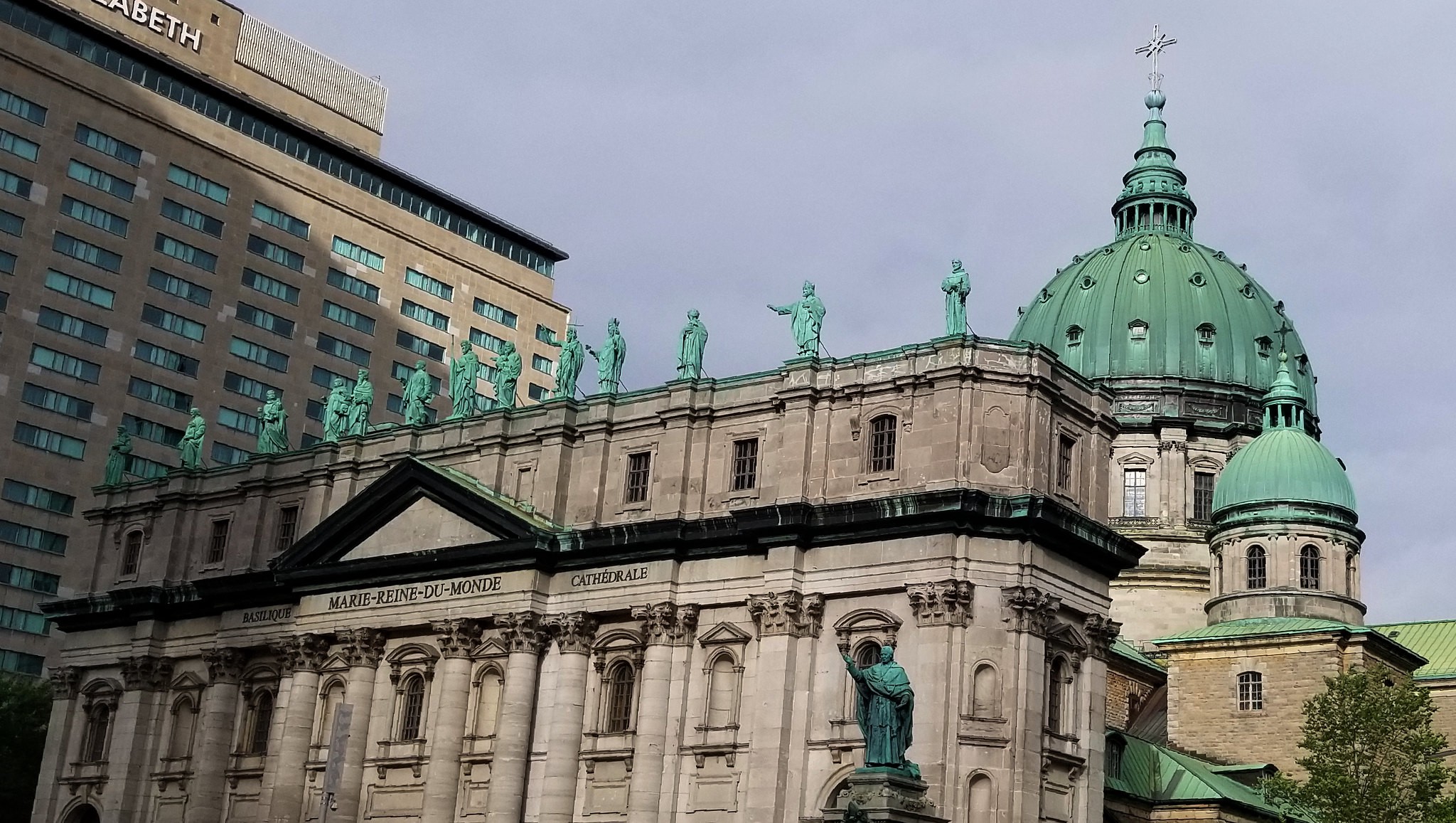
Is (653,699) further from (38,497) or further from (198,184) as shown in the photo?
(198,184)

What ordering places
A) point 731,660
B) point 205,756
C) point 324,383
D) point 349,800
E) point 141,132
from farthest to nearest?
1. point 324,383
2. point 141,132
3. point 205,756
4. point 349,800
5. point 731,660

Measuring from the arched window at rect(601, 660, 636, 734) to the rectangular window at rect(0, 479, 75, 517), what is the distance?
5685cm

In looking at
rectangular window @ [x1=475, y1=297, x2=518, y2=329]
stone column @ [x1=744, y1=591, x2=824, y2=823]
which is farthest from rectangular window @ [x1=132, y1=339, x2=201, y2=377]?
stone column @ [x1=744, y1=591, x2=824, y2=823]

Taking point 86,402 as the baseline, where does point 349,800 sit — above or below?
below

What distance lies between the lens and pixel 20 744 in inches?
3738

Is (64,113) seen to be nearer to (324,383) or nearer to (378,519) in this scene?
(324,383)

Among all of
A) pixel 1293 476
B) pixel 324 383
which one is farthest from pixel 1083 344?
pixel 324 383

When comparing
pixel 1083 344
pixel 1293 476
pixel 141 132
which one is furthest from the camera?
pixel 141 132

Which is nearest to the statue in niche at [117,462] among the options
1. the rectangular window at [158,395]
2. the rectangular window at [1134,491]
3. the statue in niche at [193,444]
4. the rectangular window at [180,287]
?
the statue in niche at [193,444]

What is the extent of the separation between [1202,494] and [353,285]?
199 feet

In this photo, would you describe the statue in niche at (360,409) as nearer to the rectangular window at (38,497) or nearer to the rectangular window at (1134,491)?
the rectangular window at (38,497)

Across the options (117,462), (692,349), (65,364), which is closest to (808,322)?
(692,349)

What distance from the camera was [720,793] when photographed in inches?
2522

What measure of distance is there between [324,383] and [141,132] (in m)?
20.6
